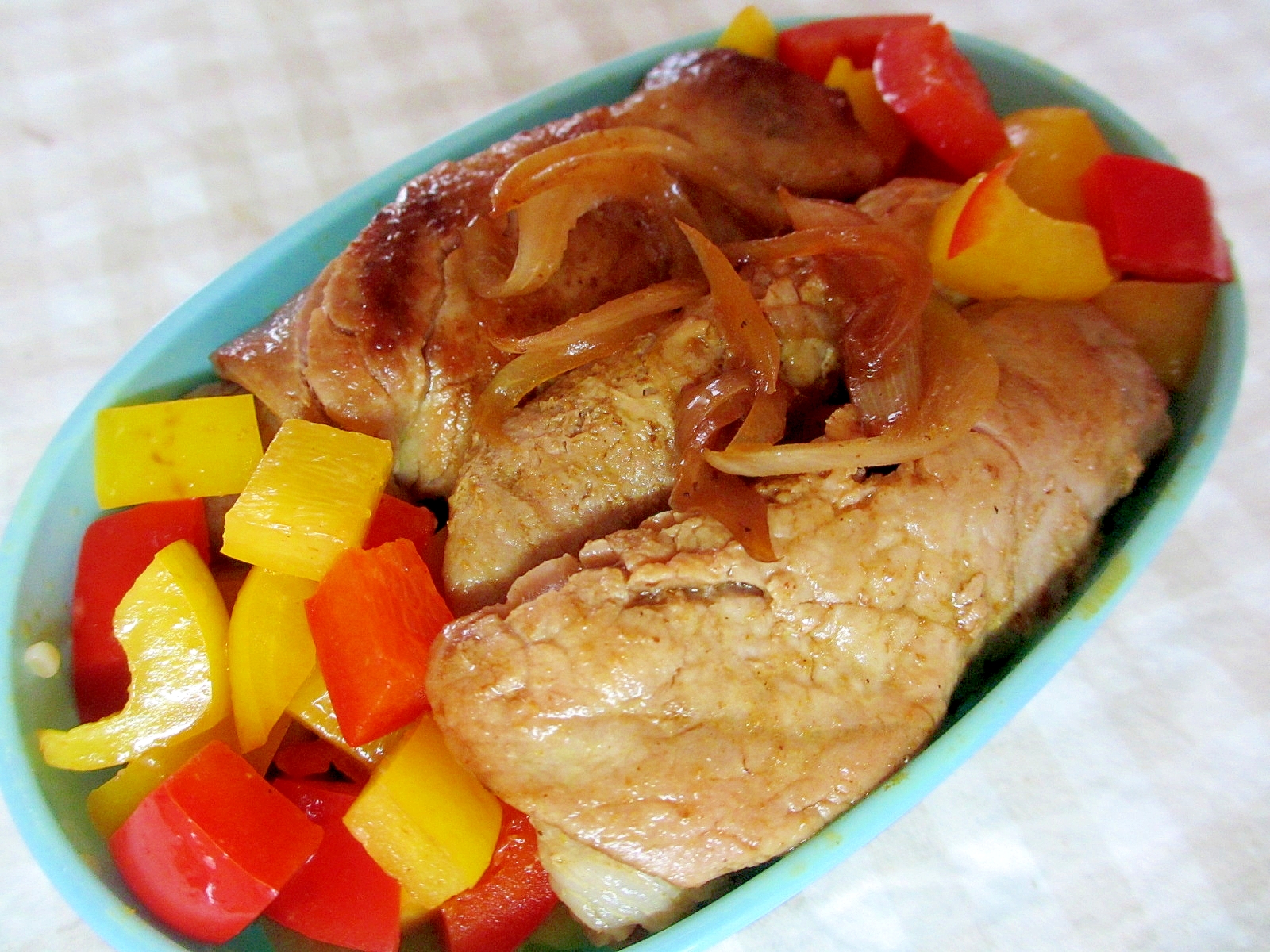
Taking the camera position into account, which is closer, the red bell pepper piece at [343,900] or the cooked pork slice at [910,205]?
the red bell pepper piece at [343,900]

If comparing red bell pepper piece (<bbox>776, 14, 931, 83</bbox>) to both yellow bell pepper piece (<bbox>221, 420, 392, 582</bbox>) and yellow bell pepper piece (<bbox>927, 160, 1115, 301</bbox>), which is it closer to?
yellow bell pepper piece (<bbox>927, 160, 1115, 301</bbox>)

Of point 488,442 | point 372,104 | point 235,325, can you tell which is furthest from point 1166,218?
point 372,104

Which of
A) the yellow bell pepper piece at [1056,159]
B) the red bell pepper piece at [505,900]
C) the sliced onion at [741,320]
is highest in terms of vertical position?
the sliced onion at [741,320]

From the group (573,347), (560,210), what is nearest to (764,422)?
(573,347)

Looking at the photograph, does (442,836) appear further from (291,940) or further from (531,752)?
(291,940)

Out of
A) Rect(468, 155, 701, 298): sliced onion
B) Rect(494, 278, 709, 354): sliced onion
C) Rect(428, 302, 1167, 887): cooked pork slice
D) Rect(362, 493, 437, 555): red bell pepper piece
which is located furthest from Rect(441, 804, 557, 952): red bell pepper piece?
Rect(468, 155, 701, 298): sliced onion

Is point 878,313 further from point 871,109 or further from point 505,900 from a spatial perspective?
point 505,900

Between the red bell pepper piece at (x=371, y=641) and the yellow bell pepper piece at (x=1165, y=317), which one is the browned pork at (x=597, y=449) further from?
the yellow bell pepper piece at (x=1165, y=317)

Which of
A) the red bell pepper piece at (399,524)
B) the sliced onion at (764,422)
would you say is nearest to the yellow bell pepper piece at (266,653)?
the red bell pepper piece at (399,524)
